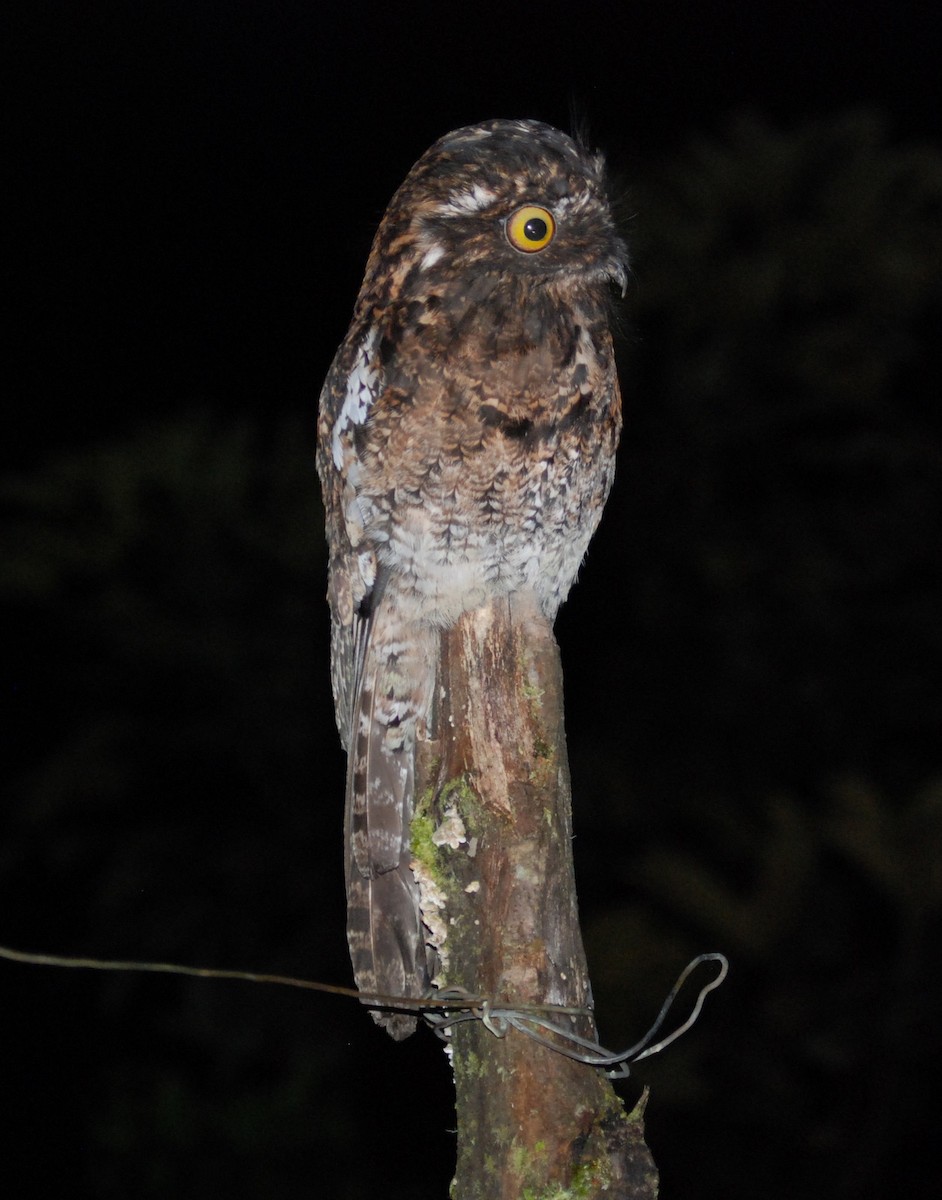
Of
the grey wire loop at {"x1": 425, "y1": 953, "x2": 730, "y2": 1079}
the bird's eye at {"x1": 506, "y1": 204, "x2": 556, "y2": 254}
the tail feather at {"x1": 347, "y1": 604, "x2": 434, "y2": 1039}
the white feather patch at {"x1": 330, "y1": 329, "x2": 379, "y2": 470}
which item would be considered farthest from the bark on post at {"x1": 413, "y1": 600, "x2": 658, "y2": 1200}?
Result: the bird's eye at {"x1": 506, "y1": 204, "x2": 556, "y2": 254}

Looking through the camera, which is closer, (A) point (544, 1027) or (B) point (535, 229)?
(A) point (544, 1027)

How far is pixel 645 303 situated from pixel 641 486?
0.75 m

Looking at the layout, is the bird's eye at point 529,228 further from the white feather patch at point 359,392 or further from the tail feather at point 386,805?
the tail feather at point 386,805

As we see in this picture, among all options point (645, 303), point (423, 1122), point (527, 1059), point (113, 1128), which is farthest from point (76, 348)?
point (527, 1059)

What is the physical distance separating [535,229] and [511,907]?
3.39 feet

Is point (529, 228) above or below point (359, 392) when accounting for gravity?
above

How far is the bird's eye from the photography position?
5.94 feet

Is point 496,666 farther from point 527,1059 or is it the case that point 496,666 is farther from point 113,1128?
point 113,1128

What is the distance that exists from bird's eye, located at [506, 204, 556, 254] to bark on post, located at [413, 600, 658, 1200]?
0.57 m

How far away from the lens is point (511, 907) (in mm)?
1785

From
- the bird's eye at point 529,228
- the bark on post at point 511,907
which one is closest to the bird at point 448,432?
the bird's eye at point 529,228

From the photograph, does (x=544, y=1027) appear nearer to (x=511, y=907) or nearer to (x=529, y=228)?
(x=511, y=907)

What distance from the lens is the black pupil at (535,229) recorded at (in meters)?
1.82

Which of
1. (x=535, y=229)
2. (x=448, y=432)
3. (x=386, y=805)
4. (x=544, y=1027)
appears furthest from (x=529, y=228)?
(x=544, y=1027)
